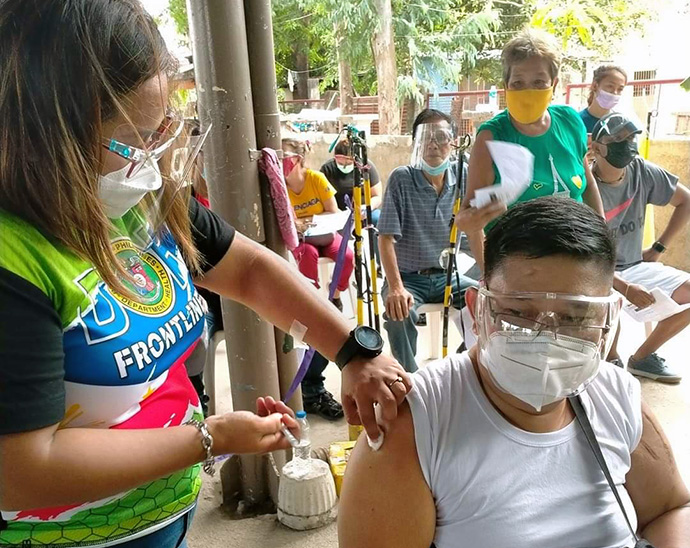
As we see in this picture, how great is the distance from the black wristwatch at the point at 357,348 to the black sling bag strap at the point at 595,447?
404 millimetres

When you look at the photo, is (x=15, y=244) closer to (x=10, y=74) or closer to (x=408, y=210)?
(x=10, y=74)

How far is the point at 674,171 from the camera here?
18.6 ft

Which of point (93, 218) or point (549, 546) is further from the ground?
point (93, 218)

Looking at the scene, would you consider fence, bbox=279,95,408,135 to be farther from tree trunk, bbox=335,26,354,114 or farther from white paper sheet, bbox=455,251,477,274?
white paper sheet, bbox=455,251,477,274

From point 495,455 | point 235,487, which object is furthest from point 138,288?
point 235,487

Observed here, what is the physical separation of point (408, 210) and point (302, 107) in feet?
40.8

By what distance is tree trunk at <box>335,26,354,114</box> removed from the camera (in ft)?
41.3

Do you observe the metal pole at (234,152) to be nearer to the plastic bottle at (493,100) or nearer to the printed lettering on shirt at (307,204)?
the printed lettering on shirt at (307,204)

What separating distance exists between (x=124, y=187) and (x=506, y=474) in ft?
Result: 2.70

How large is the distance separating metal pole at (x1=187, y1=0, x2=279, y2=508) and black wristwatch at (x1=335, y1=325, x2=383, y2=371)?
0.97 m

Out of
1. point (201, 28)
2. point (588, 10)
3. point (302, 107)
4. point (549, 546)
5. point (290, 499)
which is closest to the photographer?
point (549, 546)

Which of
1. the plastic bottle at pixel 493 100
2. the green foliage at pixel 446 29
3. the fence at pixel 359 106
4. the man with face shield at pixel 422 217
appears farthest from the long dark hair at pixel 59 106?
the green foliage at pixel 446 29

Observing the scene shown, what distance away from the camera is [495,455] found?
112 centimetres

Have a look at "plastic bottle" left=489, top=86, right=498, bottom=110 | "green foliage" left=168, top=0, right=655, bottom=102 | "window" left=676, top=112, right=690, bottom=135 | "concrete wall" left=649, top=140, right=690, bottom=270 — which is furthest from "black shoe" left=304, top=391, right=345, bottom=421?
"green foliage" left=168, top=0, right=655, bottom=102
